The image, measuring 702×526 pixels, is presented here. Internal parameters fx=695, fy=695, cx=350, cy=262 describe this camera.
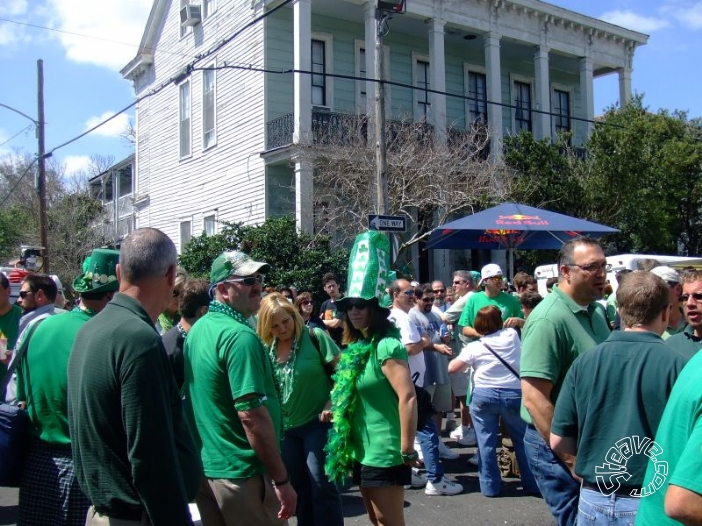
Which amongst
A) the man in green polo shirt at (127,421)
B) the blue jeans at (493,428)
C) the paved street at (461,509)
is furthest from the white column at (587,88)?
the man in green polo shirt at (127,421)

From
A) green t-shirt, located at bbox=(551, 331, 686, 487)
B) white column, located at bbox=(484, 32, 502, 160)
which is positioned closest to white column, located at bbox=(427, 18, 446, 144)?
white column, located at bbox=(484, 32, 502, 160)

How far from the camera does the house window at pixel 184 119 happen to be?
867 inches

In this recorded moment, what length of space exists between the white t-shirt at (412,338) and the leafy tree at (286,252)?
8188 millimetres

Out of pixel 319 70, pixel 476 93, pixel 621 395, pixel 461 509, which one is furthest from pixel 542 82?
pixel 621 395

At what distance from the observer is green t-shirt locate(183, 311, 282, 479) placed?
3262mm

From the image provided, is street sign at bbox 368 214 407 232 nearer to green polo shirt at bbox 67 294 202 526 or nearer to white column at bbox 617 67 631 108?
green polo shirt at bbox 67 294 202 526

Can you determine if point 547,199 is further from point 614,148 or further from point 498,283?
point 498,283

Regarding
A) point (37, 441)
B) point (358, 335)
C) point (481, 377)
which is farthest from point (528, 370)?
point (481, 377)

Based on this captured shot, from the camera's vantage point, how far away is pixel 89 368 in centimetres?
235

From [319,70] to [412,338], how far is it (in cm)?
1352

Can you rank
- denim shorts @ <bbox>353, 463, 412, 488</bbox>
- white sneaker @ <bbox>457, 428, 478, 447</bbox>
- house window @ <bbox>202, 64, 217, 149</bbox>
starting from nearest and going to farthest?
denim shorts @ <bbox>353, 463, 412, 488</bbox> < white sneaker @ <bbox>457, 428, 478, 447</bbox> < house window @ <bbox>202, 64, 217, 149</bbox>

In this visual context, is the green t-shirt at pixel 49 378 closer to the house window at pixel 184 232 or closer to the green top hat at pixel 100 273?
the green top hat at pixel 100 273

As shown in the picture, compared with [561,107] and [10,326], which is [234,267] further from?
[561,107]

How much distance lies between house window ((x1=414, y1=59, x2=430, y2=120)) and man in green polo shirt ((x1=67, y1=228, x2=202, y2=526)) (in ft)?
58.9
